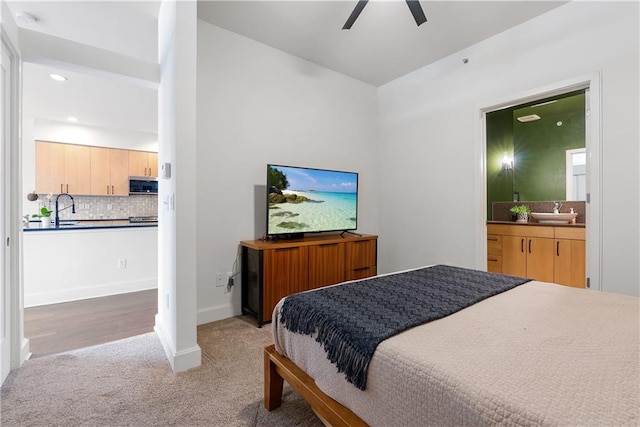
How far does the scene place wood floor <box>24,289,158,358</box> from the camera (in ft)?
7.99

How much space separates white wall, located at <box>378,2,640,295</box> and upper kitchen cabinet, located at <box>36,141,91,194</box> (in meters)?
5.61

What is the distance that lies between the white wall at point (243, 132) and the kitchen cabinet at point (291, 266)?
289 millimetres

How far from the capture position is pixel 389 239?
13.8ft

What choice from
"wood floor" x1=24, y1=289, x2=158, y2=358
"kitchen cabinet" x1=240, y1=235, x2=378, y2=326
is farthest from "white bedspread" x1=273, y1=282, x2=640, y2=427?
"wood floor" x1=24, y1=289, x2=158, y2=358

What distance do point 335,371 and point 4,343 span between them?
85.8 inches

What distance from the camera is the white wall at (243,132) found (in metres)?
2.86

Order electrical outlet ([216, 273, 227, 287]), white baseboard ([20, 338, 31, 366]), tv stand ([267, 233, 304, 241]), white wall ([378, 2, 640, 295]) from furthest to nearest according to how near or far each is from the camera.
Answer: tv stand ([267, 233, 304, 241]), electrical outlet ([216, 273, 227, 287]), white wall ([378, 2, 640, 295]), white baseboard ([20, 338, 31, 366])

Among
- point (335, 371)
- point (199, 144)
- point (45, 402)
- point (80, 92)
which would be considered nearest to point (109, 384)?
point (45, 402)

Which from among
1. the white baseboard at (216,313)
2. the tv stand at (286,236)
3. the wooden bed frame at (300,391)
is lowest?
the white baseboard at (216,313)

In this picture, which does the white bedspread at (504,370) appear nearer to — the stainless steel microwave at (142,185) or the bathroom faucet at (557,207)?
the bathroom faucet at (557,207)

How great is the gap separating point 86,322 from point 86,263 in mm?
1115

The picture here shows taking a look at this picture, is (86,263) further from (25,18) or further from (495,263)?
(495,263)

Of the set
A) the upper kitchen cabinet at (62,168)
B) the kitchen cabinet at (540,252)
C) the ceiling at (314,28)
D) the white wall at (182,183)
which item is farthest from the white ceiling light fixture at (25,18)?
the kitchen cabinet at (540,252)

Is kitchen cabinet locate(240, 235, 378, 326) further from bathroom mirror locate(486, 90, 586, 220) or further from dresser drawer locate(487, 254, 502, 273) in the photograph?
bathroom mirror locate(486, 90, 586, 220)
